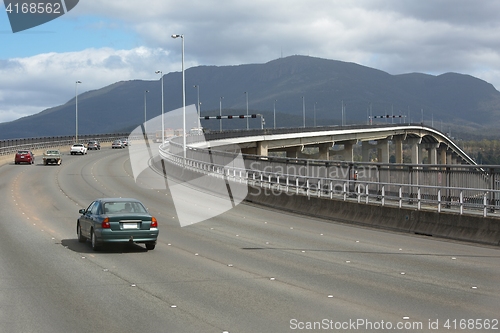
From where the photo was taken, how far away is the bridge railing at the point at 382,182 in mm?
21225

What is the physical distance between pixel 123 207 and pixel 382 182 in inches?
399

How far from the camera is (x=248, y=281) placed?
1432 centimetres

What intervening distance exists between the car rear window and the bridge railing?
897 cm

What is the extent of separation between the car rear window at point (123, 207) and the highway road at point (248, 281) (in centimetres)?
112

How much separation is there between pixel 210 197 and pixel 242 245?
16.5 m

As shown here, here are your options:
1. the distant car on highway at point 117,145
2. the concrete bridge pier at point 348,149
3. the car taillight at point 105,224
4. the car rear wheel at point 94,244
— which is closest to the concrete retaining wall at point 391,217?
the car taillight at point 105,224

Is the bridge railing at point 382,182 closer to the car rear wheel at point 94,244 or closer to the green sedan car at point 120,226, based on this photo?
the green sedan car at point 120,226

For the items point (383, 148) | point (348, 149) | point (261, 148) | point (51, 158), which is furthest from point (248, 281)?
point (383, 148)

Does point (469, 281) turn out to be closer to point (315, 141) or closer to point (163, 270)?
point (163, 270)

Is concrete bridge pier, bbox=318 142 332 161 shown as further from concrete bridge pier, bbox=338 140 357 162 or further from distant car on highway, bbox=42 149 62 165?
distant car on highway, bbox=42 149 62 165

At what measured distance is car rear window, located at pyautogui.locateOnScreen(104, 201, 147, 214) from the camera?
1959cm

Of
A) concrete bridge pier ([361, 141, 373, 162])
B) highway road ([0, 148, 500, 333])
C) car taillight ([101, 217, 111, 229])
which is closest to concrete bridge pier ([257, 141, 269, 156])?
concrete bridge pier ([361, 141, 373, 162])

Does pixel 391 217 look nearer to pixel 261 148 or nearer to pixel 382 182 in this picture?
pixel 382 182

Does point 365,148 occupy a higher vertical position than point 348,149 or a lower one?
lower
